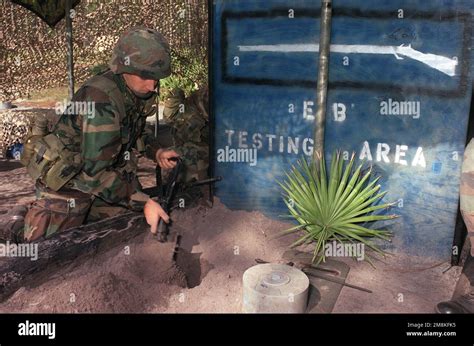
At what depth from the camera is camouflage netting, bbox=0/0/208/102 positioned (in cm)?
955

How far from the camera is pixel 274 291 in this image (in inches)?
98.2

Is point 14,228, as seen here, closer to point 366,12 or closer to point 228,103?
point 228,103

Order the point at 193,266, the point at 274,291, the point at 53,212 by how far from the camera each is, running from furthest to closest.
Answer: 1. the point at 193,266
2. the point at 53,212
3. the point at 274,291

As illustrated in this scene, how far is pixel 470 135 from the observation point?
11.0 ft

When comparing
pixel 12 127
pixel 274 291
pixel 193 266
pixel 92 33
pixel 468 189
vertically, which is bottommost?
pixel 193 266

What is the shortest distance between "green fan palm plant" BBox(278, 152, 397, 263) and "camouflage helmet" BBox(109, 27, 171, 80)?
4.33 ft

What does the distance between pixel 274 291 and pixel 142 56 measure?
1740 mm

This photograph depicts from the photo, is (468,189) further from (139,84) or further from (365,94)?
(139,84)

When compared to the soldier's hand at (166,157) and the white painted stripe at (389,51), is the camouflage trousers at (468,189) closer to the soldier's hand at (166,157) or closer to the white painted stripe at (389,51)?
the white painted stripe at (389,51)

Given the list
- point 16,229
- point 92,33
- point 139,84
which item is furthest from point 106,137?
point 92,33

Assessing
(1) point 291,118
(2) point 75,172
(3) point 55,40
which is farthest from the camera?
(3) point 55,40

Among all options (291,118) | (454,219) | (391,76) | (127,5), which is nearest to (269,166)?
(291,118)

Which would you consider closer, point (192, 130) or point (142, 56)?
point (142, 56)
